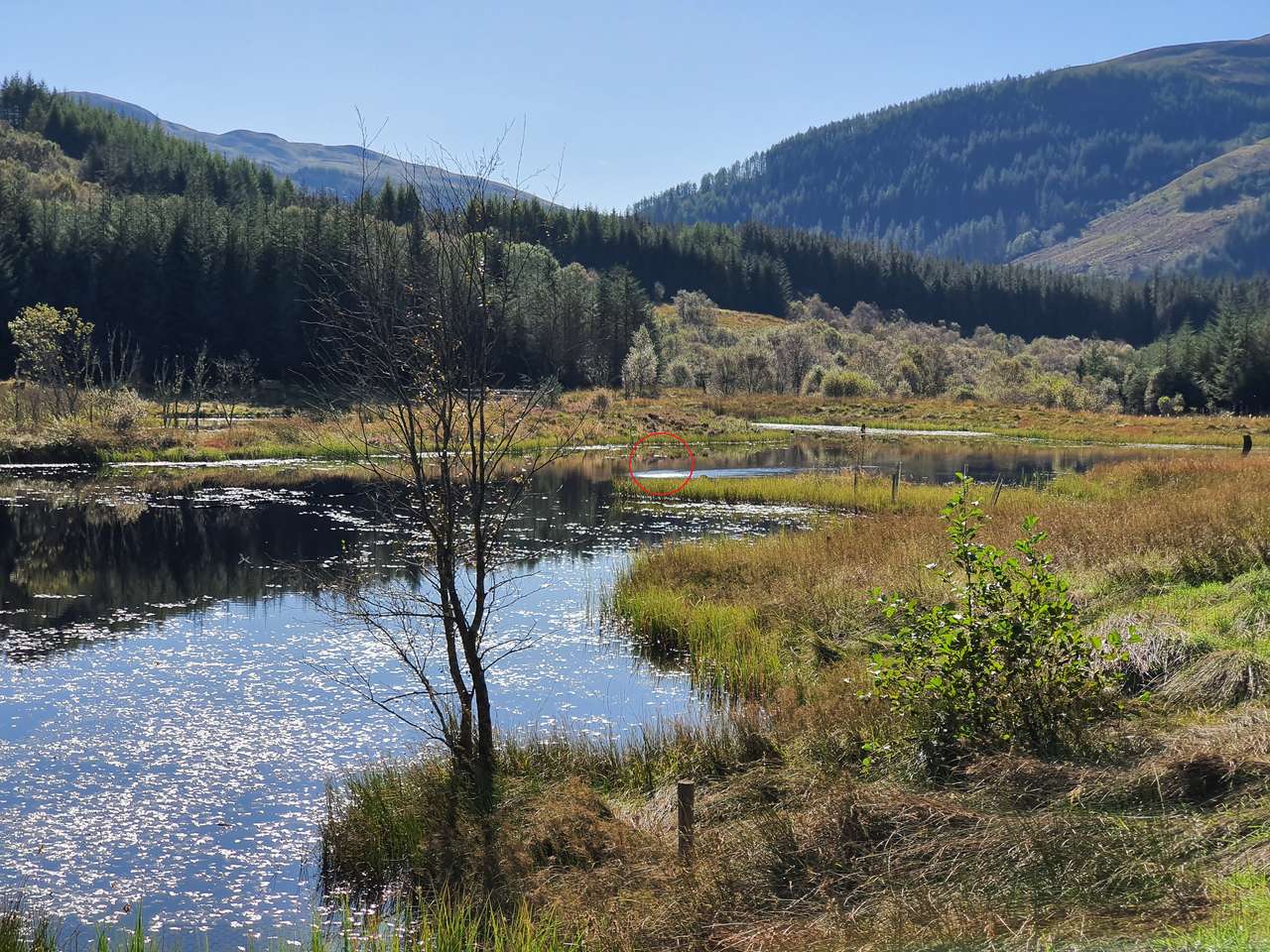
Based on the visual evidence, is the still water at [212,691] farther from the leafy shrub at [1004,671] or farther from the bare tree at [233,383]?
the bare tree at [233,383]

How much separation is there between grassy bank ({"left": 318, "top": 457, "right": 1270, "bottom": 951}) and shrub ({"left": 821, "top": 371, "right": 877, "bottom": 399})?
9746 centimetres

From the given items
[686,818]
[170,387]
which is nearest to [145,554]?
[686,818]

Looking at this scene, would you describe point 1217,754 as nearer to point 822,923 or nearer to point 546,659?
point 822,923

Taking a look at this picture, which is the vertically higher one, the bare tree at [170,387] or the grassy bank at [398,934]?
the bare tree at [170,387]

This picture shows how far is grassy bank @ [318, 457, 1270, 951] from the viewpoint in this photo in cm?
693

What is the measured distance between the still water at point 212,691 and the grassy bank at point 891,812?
114cm

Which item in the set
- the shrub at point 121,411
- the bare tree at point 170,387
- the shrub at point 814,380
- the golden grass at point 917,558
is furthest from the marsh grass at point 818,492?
the shrub at point 814,380

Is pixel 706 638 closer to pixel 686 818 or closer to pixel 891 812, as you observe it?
pixel 686 818

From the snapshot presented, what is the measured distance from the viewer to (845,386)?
113 m

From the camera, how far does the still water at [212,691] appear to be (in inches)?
400

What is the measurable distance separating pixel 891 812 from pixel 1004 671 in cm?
223

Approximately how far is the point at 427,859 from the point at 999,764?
5124mm

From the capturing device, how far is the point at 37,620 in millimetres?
20266

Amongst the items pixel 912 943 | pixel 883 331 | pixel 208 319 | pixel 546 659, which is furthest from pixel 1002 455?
pixel 883 331
